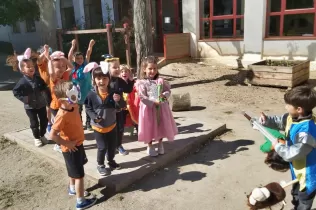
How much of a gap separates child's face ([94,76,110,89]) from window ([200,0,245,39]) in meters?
9.58

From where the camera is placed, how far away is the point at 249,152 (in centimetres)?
446

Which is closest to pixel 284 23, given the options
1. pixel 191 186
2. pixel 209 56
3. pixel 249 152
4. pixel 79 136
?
pixel 209 56

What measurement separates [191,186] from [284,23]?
9.27 metres

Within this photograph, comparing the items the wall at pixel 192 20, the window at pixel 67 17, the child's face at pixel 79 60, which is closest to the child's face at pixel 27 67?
the child's face at pixel 79 60

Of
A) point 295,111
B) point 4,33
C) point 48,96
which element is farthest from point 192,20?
point 4,33

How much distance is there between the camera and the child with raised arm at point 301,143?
232cm

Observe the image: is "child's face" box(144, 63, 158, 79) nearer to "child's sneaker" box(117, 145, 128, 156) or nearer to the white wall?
"child's sneaker" box(117, 145, 128, 156)

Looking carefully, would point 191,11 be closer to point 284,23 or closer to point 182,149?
point 284,23

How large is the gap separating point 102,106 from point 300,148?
2.12m

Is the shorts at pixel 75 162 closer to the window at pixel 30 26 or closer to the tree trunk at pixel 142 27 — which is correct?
the tree trunk at pixel 142 27

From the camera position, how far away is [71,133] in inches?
123

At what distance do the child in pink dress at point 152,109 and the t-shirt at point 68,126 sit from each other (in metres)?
1.08

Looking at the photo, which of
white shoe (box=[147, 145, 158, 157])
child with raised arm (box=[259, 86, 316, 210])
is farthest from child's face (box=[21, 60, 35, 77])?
child with raised arm (box=[259, 86, 316, 210])

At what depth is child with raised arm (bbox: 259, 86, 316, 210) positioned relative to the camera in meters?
2.32
